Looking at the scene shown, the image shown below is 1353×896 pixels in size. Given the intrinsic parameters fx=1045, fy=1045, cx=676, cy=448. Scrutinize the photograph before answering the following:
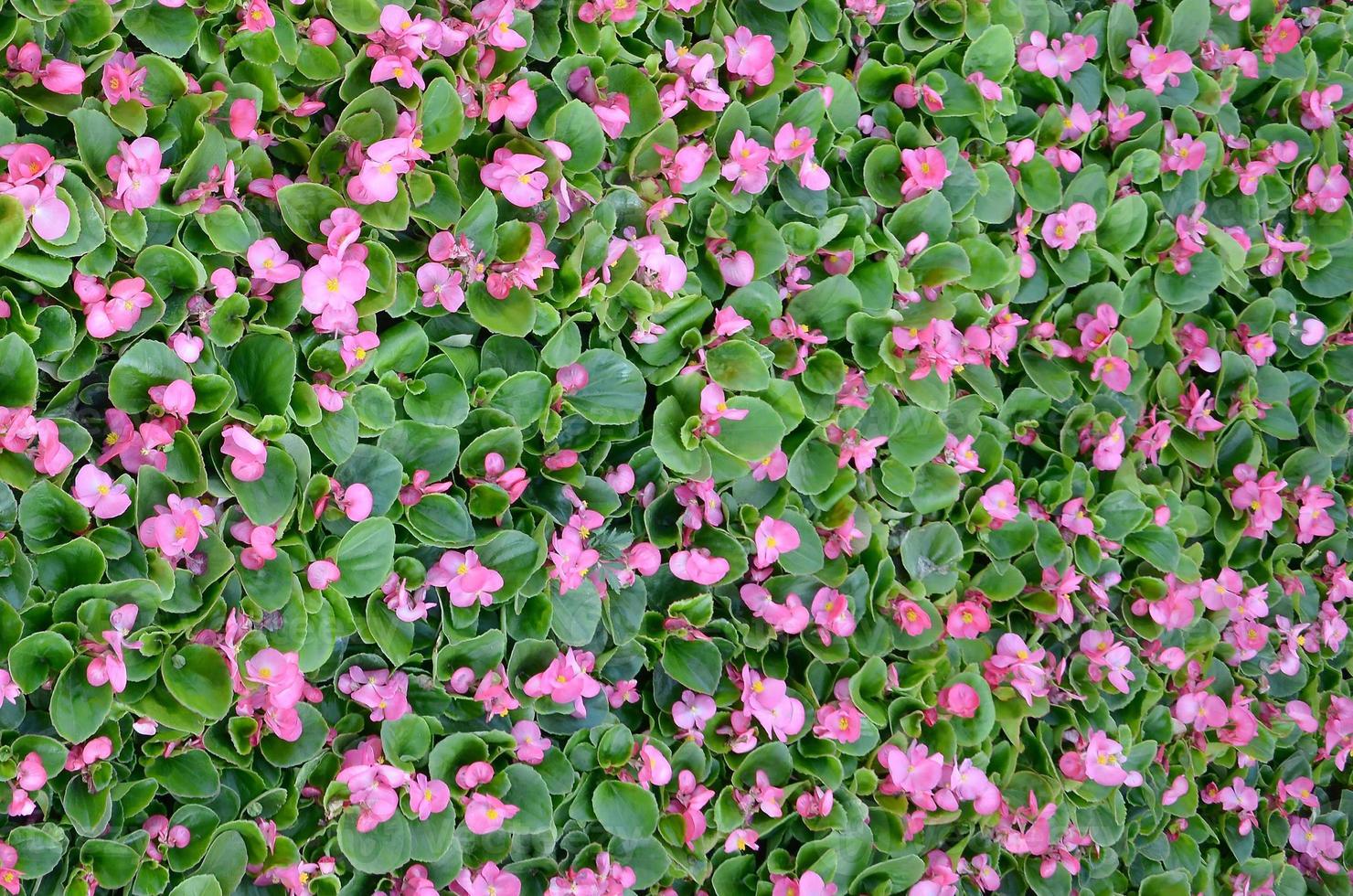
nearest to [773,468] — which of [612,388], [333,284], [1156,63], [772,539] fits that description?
[772,539]

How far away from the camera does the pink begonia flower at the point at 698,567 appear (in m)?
1.20

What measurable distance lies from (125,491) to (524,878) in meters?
0.61

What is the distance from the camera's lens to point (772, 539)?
124 centimetres

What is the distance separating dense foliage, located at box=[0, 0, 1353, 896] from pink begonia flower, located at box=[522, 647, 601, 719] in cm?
1

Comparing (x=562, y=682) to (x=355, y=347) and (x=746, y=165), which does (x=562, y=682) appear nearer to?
(x=355, y=347)

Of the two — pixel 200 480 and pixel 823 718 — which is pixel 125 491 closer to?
pixel 200 480

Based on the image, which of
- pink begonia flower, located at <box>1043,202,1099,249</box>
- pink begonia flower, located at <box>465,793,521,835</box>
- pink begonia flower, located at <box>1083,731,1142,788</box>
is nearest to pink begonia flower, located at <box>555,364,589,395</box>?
pink begonia flower, located at <box>465,793,521,835</box>

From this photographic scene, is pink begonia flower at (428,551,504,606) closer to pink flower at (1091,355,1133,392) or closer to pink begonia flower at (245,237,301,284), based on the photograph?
pink begonia flower at (245,237,301,284)

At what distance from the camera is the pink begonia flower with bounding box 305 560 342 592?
1034 millimetres

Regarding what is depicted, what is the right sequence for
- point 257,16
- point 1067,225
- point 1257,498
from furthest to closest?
point 1257,498, point 1067,225, point 257,16

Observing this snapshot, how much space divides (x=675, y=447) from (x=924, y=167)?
517mm

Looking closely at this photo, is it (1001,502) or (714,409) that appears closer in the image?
(714,409)

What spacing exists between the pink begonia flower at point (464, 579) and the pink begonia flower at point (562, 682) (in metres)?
0.10

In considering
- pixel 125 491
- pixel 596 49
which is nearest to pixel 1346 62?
pixel 596 49
